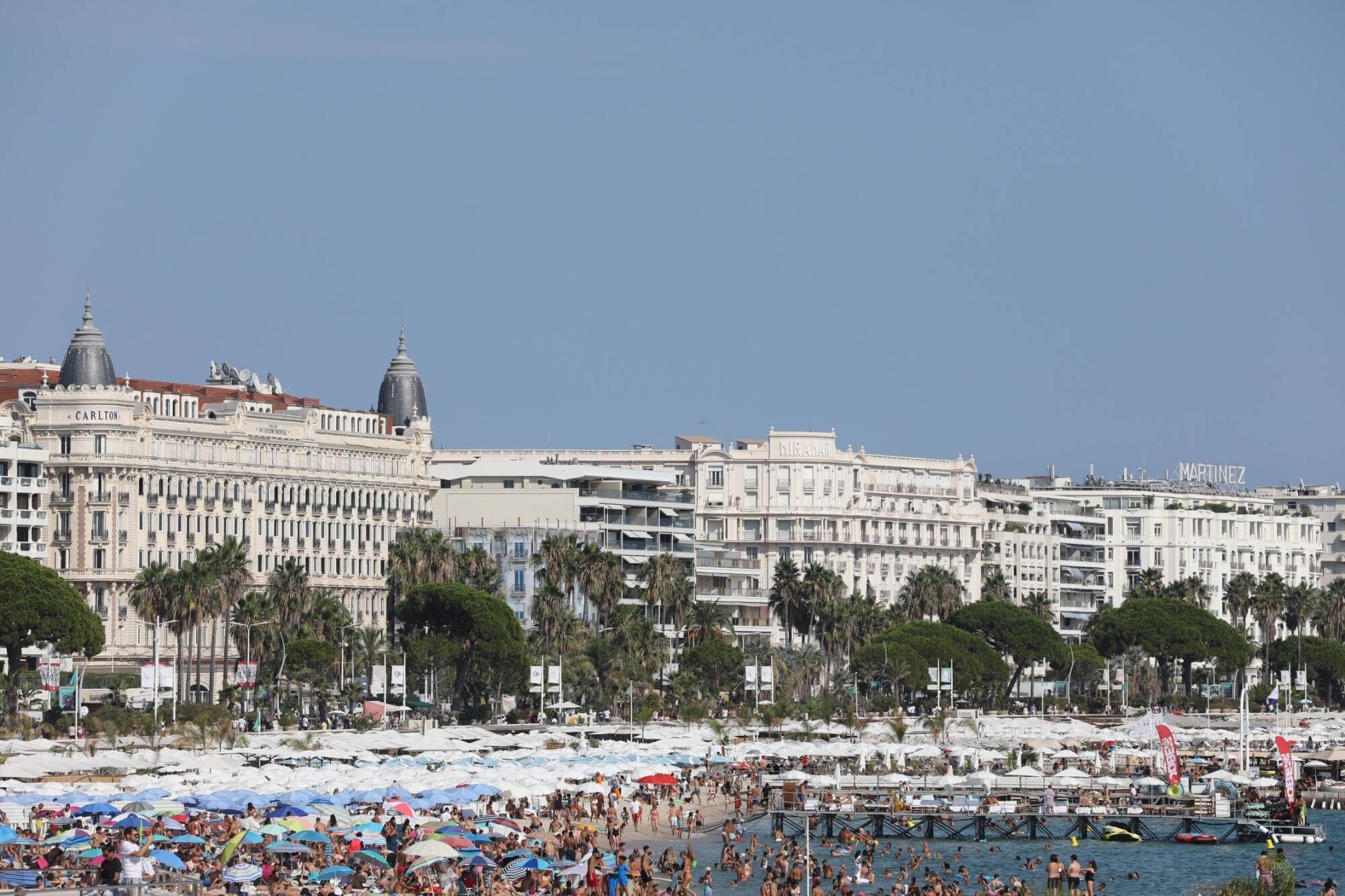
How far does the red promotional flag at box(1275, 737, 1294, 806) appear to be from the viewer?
102m

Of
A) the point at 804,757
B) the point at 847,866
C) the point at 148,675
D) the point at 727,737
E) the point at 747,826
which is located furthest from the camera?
the point at 727,737

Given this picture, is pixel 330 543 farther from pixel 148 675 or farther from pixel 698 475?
pixel 148 675

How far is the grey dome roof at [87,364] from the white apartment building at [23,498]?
6.68 metres

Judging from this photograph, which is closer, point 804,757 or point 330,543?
point 804,757

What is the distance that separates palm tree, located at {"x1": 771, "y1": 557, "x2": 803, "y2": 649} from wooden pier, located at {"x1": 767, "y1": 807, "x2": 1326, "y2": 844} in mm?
64946

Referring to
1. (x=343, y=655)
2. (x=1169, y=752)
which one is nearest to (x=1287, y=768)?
(x=1169, y=752)

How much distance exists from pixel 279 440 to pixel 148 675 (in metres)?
54.6

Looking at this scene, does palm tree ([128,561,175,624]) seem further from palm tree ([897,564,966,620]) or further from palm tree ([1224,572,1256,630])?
palm tree ([1224,572,1256,630])

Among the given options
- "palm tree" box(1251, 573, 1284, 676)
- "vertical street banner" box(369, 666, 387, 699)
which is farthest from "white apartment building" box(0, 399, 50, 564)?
"palm tree" box(1251, 573, 1284, 676)

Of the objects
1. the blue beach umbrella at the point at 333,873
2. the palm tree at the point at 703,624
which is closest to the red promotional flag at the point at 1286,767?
the blue beach umbrella at the point at 333,873

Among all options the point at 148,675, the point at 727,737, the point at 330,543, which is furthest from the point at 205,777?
the point at 330,543

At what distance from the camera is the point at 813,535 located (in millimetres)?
196875

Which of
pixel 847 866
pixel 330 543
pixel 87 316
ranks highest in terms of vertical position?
pixel 87 316

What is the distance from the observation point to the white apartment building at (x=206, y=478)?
15475 centimetres
